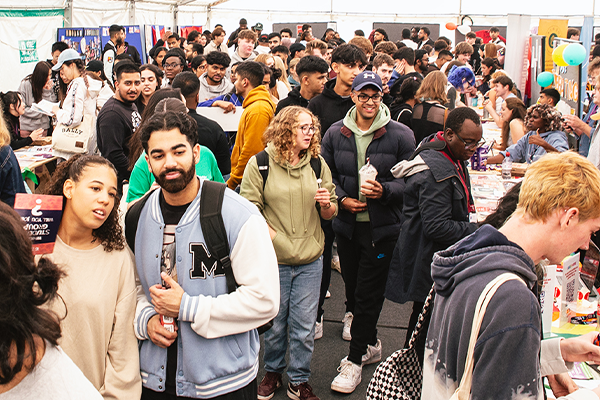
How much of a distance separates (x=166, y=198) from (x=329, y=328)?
2677 millimetres

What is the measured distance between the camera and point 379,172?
3.60m

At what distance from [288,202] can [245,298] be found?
50.9 inches

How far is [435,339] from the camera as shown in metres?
1.75

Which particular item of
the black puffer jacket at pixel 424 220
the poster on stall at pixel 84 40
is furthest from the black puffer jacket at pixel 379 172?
the poster on stall at pixel 84 40

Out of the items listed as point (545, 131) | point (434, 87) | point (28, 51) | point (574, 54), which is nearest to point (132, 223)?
point (434, 87)

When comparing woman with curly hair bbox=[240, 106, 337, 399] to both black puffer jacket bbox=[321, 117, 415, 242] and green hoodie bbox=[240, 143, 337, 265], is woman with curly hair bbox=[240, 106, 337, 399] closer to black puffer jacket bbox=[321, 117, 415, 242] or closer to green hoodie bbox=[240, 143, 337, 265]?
green hoodie bbox=[240, 143, 337, 265]

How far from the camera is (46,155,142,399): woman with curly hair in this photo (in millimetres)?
1929

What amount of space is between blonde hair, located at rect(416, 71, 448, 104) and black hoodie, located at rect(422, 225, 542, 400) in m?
3.55

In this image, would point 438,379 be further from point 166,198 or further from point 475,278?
point 166,198

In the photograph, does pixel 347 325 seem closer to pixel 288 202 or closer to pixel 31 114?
pixel 288 202

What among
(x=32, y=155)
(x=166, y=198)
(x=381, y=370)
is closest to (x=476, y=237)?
(x=381, y=370)

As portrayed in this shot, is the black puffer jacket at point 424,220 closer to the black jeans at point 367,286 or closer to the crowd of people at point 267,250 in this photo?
the crowd of people at point 267,250

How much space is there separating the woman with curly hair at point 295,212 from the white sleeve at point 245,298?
1.12 meters

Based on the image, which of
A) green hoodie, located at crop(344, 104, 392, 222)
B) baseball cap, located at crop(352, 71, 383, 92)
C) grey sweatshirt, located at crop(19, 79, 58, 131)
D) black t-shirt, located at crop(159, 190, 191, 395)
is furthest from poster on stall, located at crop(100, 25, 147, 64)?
black t-shirt, located at crop(159, 190, 191, 395)
